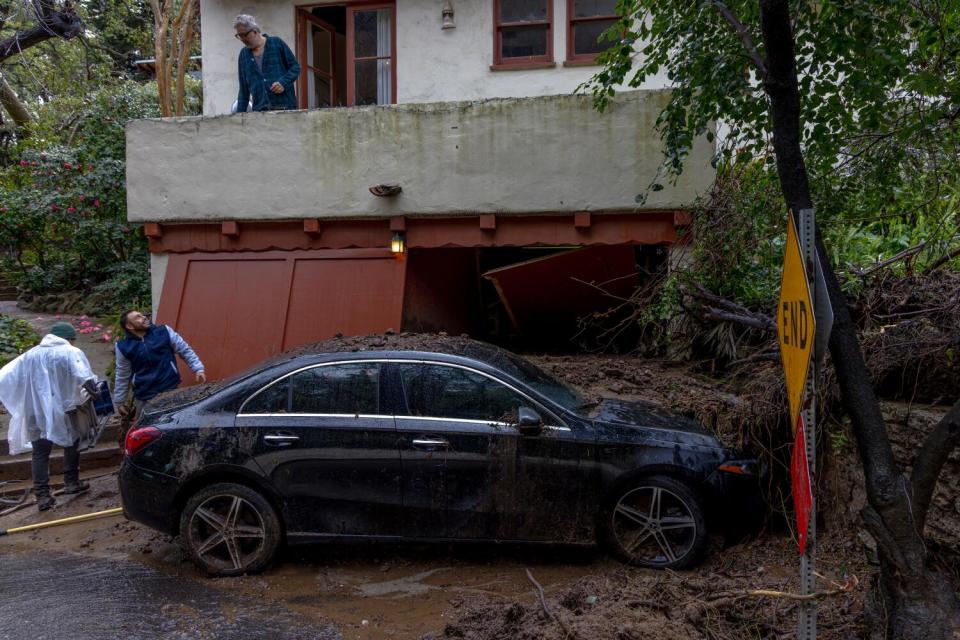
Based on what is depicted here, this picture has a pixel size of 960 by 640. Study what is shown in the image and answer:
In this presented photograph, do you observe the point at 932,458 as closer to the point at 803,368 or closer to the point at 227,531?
the point at 803,368

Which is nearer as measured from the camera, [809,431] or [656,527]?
[809,431]

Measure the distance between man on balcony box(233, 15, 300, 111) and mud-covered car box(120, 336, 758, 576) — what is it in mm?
5836

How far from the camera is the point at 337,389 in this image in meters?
5.41

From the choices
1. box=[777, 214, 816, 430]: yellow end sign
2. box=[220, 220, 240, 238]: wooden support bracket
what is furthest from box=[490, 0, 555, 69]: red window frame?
box=[777, 214, 816, 430]: yellow end sign

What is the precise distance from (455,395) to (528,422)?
1.89 ft

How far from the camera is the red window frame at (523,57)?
35.8 feet

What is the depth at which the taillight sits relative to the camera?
532 cm

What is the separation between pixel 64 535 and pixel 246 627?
2901mm

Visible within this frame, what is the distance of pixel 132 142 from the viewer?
10086 mm

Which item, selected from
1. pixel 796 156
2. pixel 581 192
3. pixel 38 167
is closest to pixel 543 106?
pixel 581 192

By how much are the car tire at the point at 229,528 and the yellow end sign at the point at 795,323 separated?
3.64 m

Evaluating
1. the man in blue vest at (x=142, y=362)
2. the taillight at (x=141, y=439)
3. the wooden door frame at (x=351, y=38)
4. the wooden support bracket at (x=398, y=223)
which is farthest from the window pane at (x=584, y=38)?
the taillight at (x=141, y=439)

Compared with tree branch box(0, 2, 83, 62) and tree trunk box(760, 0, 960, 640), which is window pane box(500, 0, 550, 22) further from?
tree branch box(0, 2, 83, 62)

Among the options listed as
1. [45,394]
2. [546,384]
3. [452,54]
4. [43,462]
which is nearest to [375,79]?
[452,54]
